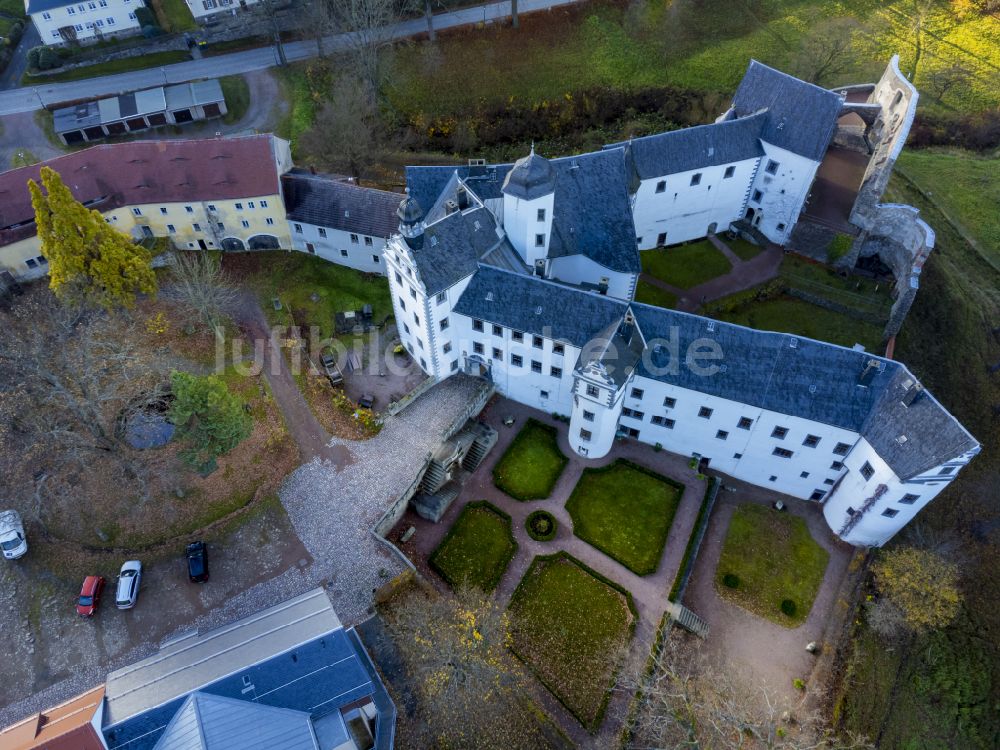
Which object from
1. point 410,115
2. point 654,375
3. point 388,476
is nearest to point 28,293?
point 388,476

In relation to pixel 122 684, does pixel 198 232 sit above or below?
above

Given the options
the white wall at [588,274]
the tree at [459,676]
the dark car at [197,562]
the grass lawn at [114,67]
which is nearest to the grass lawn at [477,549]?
the tree at [459,676]

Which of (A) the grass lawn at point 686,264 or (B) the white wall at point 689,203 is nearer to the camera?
(B) the white wall at point 689,203

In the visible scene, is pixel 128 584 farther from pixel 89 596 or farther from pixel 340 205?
pixel 340 205

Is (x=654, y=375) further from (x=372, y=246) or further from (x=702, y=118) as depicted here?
(x=702, y=118)

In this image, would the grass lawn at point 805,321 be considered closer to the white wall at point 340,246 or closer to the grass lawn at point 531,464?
the grass lawn at point 531,464
